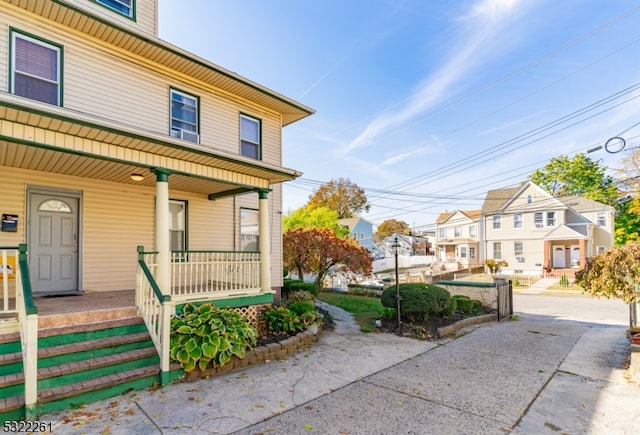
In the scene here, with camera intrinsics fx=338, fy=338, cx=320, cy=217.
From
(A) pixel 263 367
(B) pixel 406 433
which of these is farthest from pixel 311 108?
(B) pixel 406 433

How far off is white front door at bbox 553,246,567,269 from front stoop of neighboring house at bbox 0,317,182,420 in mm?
33987

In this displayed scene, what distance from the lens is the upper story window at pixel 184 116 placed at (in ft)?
28.5

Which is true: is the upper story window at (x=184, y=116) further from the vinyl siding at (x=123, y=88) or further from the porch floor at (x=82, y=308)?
the porch floor at (x=82, y=308)

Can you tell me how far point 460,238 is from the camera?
35969 mm

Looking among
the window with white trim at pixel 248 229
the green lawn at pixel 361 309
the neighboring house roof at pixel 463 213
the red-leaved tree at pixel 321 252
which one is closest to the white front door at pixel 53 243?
the window with white trim at pixel 248 229

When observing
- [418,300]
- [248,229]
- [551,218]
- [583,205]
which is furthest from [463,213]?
[248,229]

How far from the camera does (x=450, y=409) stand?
163 inches

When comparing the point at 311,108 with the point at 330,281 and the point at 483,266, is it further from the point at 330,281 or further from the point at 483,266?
the point at 483,266

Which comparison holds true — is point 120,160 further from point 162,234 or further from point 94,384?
point 94,384

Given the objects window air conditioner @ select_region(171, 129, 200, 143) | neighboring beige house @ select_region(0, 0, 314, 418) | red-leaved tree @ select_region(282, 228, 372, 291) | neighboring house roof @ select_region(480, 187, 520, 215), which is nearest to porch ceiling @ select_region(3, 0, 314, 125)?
neighboring beige house @ select_region(0, 0, 314, 418)

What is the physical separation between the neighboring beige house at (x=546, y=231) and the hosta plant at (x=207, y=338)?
30.0 metres

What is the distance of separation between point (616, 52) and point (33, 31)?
18.2 metres

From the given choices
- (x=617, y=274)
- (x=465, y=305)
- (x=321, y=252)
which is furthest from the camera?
(x=321, y=252)

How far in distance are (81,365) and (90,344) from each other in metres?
0.44
